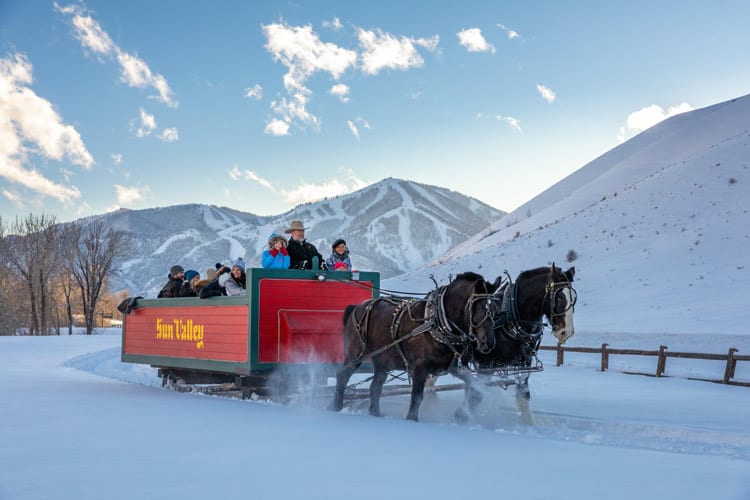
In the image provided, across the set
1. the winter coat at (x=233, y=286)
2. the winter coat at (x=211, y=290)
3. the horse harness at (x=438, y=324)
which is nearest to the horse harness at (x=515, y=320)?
the horse harness at (x=438, y=324)

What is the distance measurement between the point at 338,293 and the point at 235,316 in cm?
158

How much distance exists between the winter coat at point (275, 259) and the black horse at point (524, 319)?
10.8 feet

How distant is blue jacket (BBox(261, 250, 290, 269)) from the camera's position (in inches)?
436

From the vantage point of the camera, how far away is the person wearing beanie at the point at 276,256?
11078 mm

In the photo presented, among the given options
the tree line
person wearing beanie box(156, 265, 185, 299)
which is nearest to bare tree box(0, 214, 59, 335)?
the tree line

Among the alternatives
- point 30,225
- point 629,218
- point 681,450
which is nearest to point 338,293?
point 681,450

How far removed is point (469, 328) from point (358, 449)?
7.62ft

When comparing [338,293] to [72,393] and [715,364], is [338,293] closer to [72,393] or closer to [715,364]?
[72,393]

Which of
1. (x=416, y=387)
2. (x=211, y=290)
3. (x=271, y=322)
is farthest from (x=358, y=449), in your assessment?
(x=211, y=290)

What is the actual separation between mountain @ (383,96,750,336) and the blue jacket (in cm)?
1850

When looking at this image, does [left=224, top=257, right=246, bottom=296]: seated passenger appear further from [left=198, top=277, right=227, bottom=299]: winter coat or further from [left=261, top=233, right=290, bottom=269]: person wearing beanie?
[left=261, top=233, right=290, bottom=269]: person wearing beanie

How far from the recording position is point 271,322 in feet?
34.6

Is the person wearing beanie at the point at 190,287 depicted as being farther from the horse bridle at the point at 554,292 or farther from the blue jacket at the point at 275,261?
the horse bridle at the point at 554,292

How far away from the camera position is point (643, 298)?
34.0 meters
